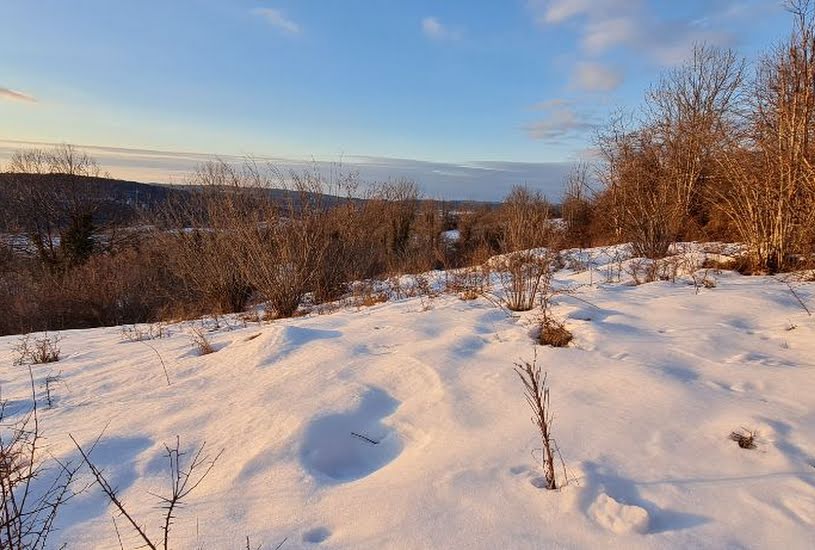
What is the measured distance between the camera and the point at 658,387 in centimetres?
281

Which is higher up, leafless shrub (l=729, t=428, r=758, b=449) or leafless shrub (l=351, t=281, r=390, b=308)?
leafless shrub (l=729, t=428, r=758, b=449)

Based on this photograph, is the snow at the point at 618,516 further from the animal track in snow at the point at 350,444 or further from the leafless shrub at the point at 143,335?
the leafless shrub at the point at 143,335

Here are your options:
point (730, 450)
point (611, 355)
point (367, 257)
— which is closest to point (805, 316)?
point (611, 355)

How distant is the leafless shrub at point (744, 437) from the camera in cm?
221

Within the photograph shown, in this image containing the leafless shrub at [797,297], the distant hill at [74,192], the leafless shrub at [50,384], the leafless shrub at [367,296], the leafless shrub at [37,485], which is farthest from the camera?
the distant hill at [74,192]

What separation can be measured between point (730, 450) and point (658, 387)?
0.64 m

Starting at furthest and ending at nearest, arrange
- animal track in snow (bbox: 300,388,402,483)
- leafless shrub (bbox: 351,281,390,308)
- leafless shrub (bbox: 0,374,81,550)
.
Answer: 1. leafless shrub (bbox: 351,281,390,308)
2. animal track in snow (bbox: 300,388,402,483)
3. leafless shrub (bbox: 0,374,81,550)

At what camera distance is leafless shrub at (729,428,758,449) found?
221 centimetres

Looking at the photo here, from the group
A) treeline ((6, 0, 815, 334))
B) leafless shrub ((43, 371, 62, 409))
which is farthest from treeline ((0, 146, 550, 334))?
leafless shrub ((43, 371, 62, 409))

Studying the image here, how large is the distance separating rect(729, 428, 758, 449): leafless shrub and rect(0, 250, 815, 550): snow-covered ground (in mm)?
36

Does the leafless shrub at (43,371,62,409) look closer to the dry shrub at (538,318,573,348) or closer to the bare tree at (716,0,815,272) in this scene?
the dry shrub at (538,318,573,348)

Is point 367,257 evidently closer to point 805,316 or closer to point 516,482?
point 805,316

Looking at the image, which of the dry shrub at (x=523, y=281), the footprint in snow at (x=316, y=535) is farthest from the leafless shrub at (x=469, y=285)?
the footprint in snow at (x=316, y=535)

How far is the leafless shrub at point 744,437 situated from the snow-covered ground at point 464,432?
1.4 inches
